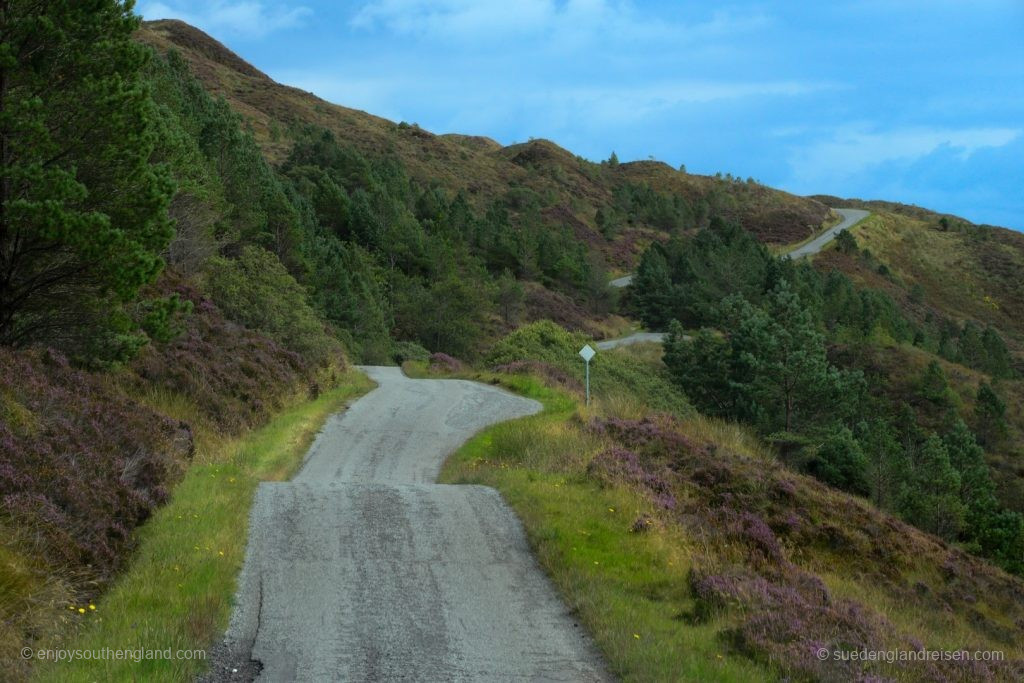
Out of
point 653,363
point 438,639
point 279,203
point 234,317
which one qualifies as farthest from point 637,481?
point 653,363

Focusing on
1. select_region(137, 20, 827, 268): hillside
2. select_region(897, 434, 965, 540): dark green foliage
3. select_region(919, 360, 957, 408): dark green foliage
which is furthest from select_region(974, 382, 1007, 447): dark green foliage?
select_region(137, 20, 827, 268): hillside

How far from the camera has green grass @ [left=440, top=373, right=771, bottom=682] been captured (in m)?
6.81

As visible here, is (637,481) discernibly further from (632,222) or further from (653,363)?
(632,222)

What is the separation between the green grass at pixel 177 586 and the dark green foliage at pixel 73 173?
3.33 meters

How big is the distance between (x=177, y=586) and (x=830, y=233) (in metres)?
123

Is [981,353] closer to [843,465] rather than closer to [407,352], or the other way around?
[843,465]

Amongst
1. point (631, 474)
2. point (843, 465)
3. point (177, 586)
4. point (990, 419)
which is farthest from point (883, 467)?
point (177, 586)

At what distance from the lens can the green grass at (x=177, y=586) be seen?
6.20 m

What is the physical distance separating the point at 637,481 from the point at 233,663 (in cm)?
842

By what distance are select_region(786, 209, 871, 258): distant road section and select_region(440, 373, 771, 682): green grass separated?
258ft

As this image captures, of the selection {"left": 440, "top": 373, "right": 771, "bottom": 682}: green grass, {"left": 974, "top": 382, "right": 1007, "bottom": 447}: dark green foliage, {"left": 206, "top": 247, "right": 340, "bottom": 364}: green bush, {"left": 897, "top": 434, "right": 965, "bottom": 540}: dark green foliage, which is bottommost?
{"left": 897, "top": 434, "right": 965, "bottom": 540}: dark green foliage

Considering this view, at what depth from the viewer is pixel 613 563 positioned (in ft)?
30.8

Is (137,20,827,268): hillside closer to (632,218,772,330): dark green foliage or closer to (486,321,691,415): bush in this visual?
(632,218,772,330): dark green foliage

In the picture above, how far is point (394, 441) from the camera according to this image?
21422 mm
